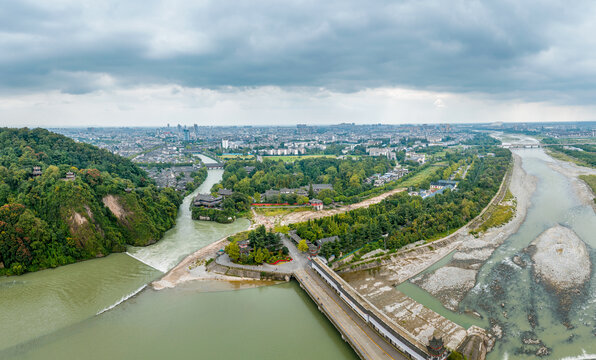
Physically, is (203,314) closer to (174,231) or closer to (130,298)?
(130,298)

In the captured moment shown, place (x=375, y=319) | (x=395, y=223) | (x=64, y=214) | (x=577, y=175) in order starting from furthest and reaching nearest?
(x=577, y=175)
(x=395, y=223)
(x=64, y=214)
(x=375, y=319)

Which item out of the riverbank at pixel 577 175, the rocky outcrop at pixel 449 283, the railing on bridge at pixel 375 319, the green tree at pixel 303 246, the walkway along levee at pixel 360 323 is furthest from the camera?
the riverbank at pixel 577 175

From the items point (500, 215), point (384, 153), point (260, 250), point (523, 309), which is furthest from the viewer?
point (384, 153)

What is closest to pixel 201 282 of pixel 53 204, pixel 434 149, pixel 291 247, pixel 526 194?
pixel 291 247

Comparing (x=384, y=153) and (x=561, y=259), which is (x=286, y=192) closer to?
(x=561, y=259)

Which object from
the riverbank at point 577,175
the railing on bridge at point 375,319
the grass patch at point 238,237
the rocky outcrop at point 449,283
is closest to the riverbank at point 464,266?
the rocky outcrop at point 449,283

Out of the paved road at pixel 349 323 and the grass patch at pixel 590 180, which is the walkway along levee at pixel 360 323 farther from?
the grass patch at pixel 590 180

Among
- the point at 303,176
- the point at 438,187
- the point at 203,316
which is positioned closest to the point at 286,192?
the point at 303,176
